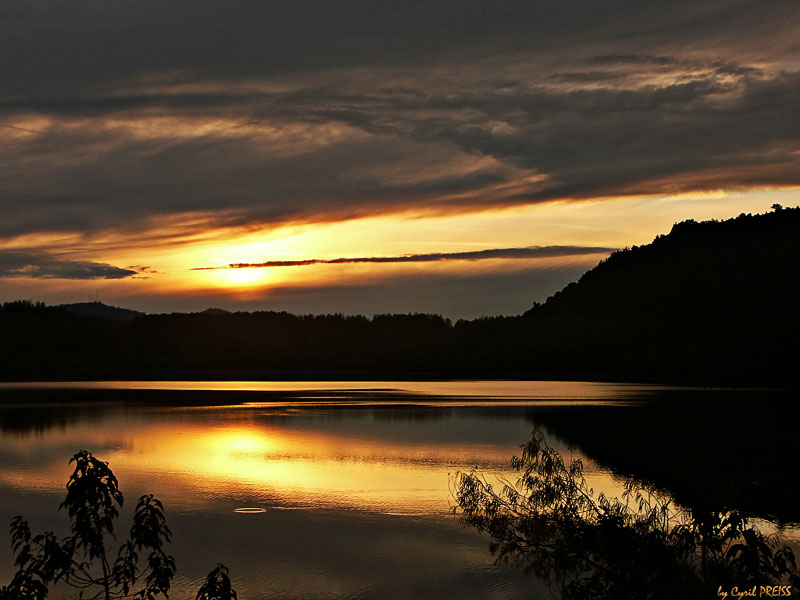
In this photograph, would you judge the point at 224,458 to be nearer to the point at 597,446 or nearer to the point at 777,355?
the point at 597,446

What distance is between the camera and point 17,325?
470ft

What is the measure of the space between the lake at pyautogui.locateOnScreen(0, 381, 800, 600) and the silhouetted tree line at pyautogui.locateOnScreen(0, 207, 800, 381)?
59096 millimetres

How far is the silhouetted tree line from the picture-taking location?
107438mm

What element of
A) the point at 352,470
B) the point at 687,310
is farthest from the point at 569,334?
the point at 352,470

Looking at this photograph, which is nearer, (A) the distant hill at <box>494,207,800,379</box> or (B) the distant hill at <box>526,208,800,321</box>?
(A) the distant hill at <box>494,207,800,379</box>

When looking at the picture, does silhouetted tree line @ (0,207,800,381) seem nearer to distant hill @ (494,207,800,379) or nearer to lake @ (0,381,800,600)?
distant hill @ (494,207,800,379)

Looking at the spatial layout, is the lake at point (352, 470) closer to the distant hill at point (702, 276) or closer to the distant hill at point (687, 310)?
the distant hill at point (687, 310)

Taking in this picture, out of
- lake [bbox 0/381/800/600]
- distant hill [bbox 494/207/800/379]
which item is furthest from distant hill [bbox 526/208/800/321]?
lake [bbox 0/381/800/600]

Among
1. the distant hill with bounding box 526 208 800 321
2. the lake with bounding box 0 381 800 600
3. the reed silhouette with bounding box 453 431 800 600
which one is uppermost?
the distant hill with bounding box 526 208 800 321

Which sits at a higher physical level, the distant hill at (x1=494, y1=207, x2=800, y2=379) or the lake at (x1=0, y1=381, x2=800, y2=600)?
the distant hill at (x1=494, y1=207, x2=800, y2=379)

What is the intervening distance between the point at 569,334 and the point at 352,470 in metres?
102

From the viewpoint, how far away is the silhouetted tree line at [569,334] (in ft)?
352

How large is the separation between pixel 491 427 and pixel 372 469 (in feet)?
40.6

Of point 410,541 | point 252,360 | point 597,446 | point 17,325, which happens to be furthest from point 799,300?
point 17,325
